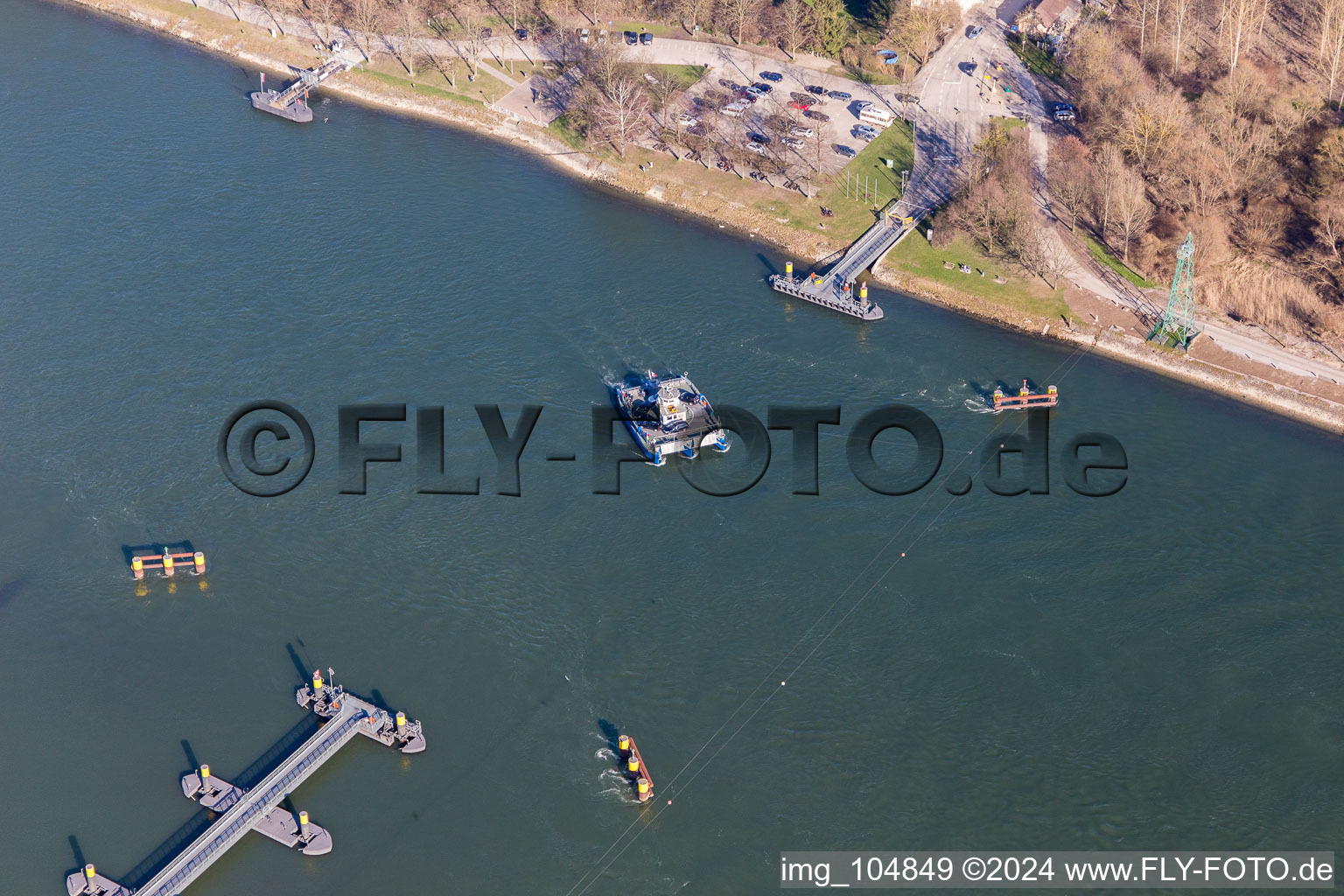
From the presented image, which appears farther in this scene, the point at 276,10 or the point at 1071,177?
the point at 276,10

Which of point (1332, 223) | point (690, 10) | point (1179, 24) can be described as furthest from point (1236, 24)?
point (690, 10)

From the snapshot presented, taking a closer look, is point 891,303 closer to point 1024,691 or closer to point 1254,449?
point 1254,449

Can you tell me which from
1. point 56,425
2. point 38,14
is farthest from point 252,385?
point 38,14

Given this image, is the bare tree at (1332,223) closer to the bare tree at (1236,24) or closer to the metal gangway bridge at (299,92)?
the bare tree at (1236,24)

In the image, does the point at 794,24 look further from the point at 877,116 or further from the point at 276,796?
the point at 276,796

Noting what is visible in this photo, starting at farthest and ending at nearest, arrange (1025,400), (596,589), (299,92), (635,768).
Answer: (299,92)
(1025,400)
(596,589)
(635,768)

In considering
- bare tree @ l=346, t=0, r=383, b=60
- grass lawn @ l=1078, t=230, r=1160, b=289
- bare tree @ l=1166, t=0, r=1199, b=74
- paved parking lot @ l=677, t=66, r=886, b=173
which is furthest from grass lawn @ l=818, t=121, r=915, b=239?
bare tree @ l=346, t=0, r=383, b=60

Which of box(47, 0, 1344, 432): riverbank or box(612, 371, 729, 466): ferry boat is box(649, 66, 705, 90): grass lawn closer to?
box(47, 0, 1344, 432): riverbank
